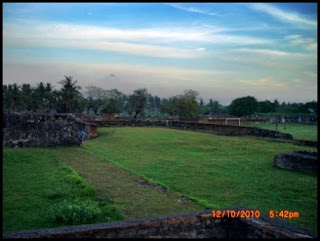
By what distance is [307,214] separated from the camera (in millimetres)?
5902

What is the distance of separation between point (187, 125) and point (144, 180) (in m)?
19.5

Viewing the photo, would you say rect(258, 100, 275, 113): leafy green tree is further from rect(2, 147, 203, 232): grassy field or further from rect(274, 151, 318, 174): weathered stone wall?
rect(2, 147, 203, 232): grassy field

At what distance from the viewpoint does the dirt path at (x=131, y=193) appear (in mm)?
6062

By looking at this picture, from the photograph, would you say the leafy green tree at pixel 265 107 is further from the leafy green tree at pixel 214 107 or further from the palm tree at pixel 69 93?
the palm tree at pixel 69 93

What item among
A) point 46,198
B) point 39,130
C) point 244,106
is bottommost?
point 46,198

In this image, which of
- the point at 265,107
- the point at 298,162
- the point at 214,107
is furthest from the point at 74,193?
the point at 214,107

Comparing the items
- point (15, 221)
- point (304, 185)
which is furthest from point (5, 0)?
point (304, 185)

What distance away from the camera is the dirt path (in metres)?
6.06

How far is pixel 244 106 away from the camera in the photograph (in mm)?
52688
